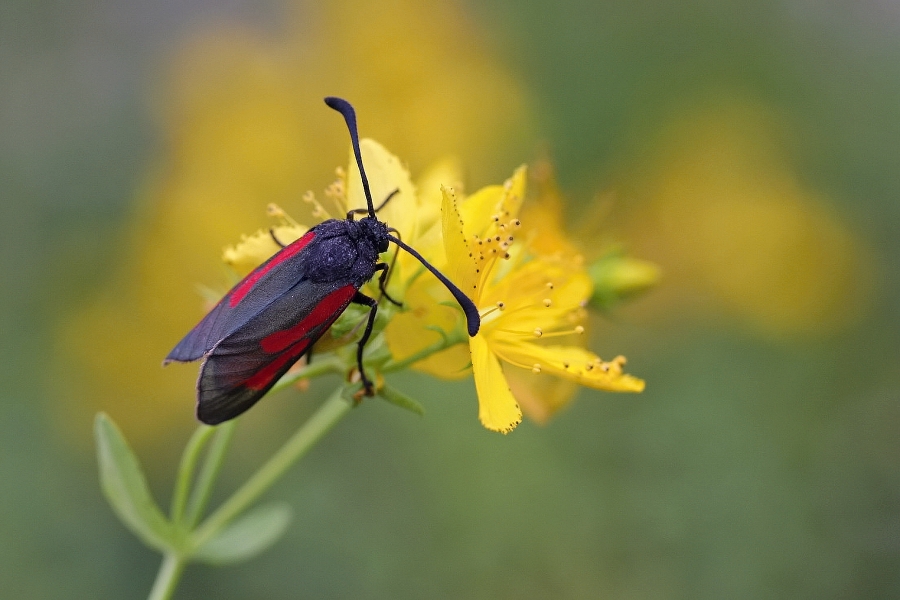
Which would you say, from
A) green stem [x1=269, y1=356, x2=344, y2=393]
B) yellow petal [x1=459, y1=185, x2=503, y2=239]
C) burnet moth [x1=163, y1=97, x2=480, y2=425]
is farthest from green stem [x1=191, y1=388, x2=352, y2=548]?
yellow petal [x1=459, y1=185, x2=503, y2=239]

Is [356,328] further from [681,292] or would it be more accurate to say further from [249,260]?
[681,292]

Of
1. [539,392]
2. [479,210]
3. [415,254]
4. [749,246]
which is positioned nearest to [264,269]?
[415,254]

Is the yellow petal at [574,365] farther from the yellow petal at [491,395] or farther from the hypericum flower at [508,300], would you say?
the yellow petal at [491,395]

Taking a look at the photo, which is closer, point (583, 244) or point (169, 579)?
point (169, 579)

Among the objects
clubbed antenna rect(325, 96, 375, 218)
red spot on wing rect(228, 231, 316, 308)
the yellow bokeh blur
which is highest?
the yellow bokeh blur

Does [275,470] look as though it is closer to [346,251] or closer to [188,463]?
[188,463]

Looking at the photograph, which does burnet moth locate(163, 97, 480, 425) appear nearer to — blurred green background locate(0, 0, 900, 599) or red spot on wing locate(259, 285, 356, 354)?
red spot on wing locate(259, 285, 356, 354)

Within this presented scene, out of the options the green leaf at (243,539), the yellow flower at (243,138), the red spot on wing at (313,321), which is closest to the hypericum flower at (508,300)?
the red spot on wing at (313,321)
